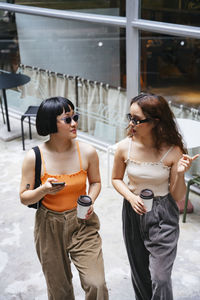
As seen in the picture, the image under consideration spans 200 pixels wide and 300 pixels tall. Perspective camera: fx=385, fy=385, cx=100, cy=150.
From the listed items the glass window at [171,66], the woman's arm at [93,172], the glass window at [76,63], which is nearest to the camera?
the woman's arm at [93,172]

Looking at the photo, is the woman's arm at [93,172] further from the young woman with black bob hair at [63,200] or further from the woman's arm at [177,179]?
the woman's arm at [177,179]

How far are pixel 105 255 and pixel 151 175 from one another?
1.75m

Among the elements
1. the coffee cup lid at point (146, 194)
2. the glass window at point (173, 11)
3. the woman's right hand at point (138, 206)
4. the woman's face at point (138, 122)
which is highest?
the glass window at point (173, 11)

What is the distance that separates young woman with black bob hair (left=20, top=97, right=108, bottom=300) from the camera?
2.35 metres

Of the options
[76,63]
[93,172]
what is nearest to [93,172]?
[93,172]

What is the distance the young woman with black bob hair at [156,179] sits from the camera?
237 cm

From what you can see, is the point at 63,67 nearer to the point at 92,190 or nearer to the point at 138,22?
the point at 138,22

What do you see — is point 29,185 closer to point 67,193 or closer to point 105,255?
point 67,193

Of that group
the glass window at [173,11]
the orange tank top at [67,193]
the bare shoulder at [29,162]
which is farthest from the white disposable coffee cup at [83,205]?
the glass window at [173,11]

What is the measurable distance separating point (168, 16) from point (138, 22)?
527 millimetres

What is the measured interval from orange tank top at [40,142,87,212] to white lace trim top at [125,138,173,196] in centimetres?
34

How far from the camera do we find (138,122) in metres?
2.43

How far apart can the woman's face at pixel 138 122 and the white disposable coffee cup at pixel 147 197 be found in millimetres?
386

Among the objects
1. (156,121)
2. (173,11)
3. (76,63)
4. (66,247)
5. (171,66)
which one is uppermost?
(173,11)
